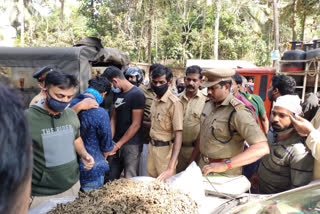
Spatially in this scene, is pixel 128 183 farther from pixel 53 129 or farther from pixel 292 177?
pixel 292 177

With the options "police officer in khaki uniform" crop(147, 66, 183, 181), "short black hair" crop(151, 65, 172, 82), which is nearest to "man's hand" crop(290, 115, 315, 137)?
"police officer in khaki uniform" crop(147, 66, 183, 181)

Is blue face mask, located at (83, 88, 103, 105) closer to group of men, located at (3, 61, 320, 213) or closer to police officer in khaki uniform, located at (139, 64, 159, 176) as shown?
group of men, located at (3, 61, 320, 213)

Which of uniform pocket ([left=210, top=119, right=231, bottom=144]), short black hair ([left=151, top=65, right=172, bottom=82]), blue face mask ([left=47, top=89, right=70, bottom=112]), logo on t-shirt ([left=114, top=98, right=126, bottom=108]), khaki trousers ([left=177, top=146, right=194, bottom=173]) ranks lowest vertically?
khaki trousers ([left=177, top=146, right=194, bottom=173])

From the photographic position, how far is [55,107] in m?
2.04

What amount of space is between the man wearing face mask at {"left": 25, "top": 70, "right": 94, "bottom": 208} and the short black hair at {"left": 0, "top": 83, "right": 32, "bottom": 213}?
1.57 metres

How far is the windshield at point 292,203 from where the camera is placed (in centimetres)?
149

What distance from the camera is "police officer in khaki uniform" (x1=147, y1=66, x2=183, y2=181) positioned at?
2.76m

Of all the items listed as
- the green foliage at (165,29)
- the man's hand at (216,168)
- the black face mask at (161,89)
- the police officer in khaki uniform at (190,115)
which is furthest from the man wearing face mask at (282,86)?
the green foliage at (165,29)

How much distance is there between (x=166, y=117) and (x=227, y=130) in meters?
0.80

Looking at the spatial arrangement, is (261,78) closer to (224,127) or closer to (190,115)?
(190,115)

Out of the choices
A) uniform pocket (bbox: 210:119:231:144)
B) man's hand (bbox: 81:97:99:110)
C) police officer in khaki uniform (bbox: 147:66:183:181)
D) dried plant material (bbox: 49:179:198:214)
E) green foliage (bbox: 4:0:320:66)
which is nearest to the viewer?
dried plant material (bbox: 49:179:198:214)

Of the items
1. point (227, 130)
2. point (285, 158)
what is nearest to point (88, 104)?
point (227, 130)

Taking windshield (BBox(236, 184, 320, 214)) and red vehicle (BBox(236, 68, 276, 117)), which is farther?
red vehicle (BBox(236, 68, 276, 117))

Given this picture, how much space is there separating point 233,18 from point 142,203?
20.5m
